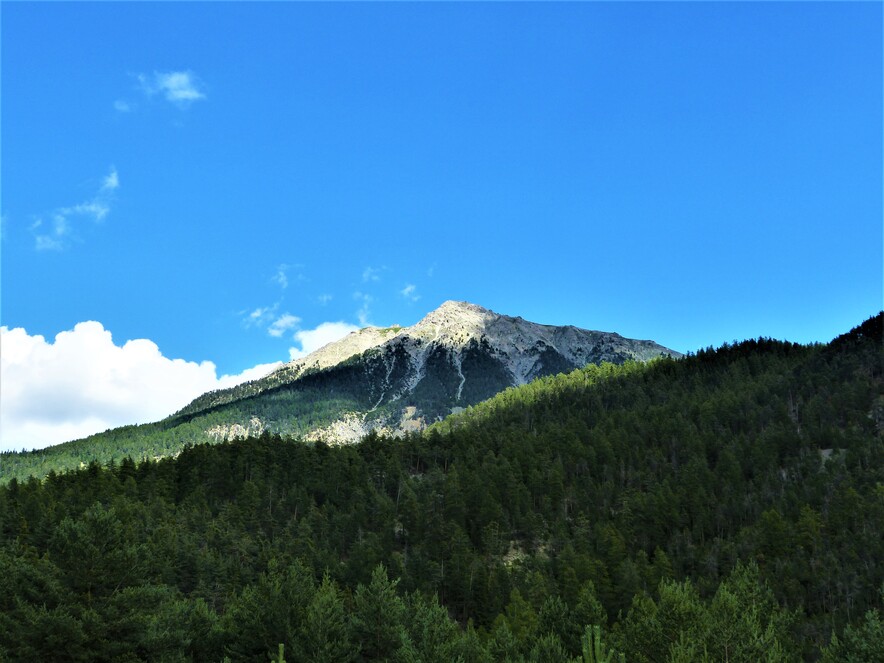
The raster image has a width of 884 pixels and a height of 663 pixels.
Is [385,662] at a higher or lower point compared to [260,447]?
lower

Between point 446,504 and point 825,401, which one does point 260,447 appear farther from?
point 825,401

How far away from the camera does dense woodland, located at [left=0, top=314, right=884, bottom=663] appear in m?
42.0

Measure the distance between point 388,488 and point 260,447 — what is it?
1400 inches

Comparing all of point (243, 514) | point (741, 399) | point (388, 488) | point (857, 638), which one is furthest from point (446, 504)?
point (741, 399)

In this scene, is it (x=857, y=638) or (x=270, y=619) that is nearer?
(x=270, y=619)

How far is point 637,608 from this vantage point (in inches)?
2596

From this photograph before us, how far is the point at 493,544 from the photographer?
123 meters

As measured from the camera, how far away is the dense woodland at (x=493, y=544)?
42.0 m

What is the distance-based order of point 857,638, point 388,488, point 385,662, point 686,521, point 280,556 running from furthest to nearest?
1. point 388,488
2. point 686,521
3. point 280,556
4. point 857,638
5. point 385,662

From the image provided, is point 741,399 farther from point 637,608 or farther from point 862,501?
point 637,608

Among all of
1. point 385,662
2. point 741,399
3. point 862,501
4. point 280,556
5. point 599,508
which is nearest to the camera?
point 385,662

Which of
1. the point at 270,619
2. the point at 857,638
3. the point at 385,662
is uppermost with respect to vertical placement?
the point at 270,619

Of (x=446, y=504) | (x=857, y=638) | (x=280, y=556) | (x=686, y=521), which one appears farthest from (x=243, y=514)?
(x=857, y=638)

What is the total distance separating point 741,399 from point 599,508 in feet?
245
